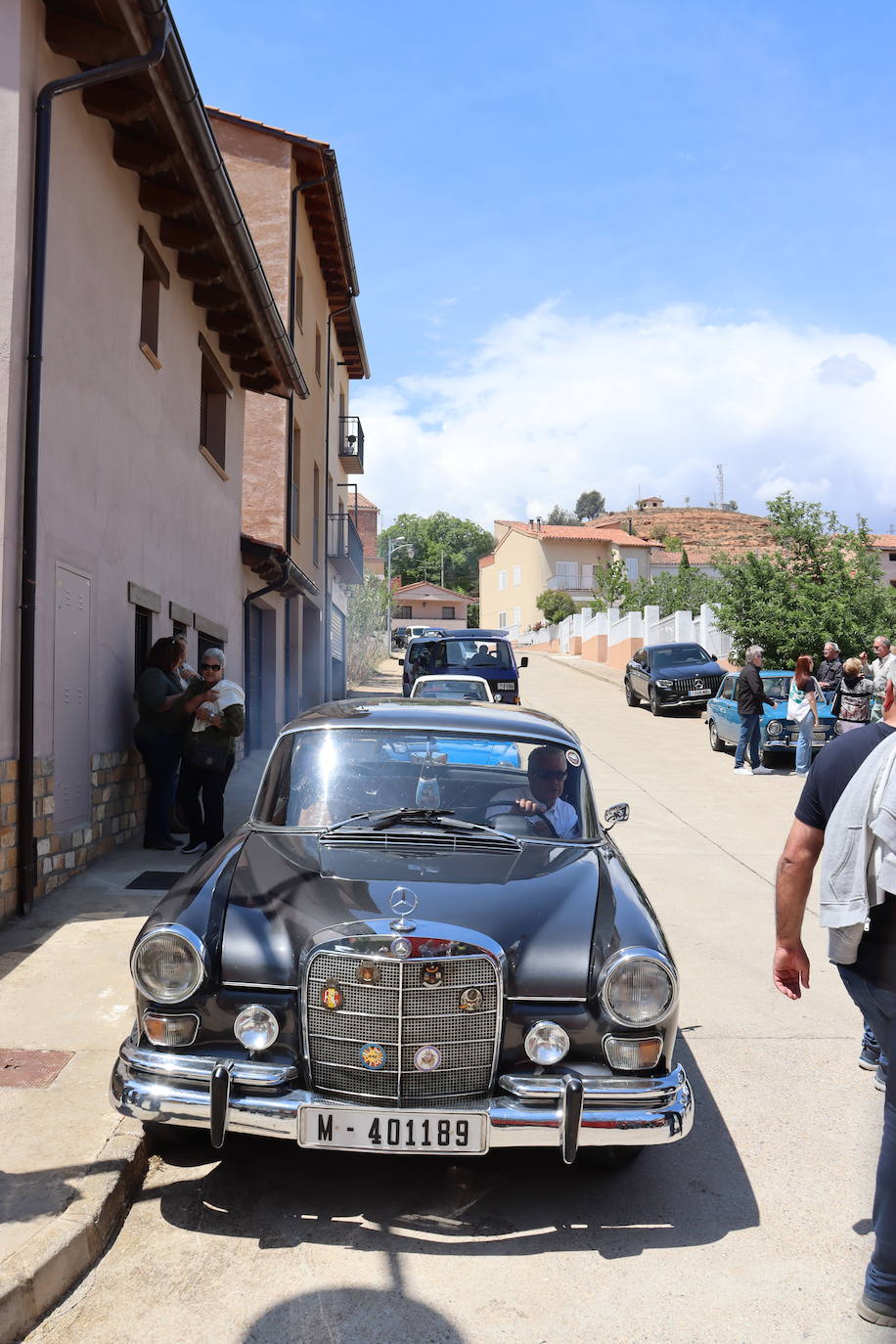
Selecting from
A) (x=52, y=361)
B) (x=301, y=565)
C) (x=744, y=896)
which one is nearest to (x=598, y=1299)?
(x=744, y=896)

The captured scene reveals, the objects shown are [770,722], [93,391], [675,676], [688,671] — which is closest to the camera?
[93,391]

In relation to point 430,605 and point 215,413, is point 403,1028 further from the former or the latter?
point 430,605

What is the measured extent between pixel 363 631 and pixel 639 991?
33177mm

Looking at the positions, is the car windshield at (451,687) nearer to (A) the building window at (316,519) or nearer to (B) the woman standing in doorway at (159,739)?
(B) the woman standing in doorway at (159,739)

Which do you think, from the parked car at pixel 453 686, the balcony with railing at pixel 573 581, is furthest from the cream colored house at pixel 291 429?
the balcony with railing at pixel 573 581

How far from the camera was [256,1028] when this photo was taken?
3.45m

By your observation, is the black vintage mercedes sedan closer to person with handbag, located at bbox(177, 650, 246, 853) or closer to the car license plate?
the car license plate

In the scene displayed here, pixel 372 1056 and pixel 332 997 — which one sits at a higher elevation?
pixel 332 997

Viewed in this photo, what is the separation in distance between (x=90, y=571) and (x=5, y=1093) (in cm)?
480

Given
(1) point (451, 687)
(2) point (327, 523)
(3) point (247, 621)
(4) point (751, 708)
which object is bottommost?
(4) point (751, 708)

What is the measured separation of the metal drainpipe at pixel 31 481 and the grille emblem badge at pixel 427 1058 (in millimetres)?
4010

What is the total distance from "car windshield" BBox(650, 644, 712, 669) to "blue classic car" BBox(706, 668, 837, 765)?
600 cm

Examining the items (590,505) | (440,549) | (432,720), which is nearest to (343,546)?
(432,720)

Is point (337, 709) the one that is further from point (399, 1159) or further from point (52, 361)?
point (52, 361)
